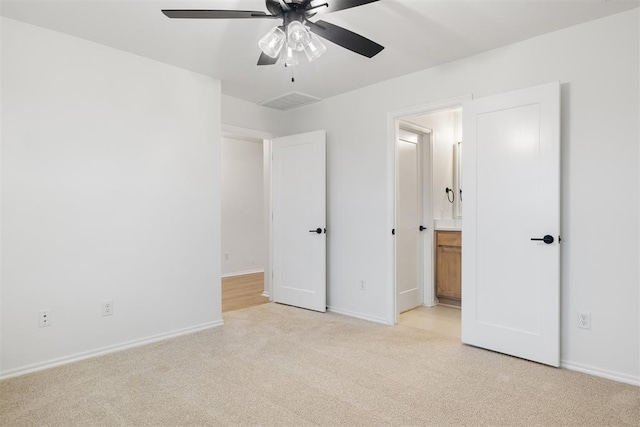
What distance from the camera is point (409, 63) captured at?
11.3 feet

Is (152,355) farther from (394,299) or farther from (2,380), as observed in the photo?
(394,299)

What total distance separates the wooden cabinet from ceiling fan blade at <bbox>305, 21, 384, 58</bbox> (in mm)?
2809

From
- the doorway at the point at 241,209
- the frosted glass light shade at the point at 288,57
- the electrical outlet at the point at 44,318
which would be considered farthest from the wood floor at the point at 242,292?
the frosted glass light shade at the point at 288,57

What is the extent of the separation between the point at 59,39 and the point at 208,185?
5.24 ft

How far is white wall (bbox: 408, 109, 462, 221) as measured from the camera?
4.71m

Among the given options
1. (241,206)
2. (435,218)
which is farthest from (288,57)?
(241,206)

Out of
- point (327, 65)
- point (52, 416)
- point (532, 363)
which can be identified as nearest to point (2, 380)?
point (52, 416)

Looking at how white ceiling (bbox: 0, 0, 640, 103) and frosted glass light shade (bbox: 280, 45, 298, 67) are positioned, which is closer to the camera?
frosted glass light shade (bbox: 280, 45, 298, 67)

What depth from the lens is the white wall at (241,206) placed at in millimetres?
6691

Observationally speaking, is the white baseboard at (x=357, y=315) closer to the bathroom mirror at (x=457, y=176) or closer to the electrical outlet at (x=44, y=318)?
the bathroom mirror at (x=457, y=176)

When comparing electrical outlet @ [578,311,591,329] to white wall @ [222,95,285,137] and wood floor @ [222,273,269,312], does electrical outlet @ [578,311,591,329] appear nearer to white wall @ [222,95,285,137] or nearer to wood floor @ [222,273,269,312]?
wood floor @ [222,273,269,312]

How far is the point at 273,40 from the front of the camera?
81.0 inches

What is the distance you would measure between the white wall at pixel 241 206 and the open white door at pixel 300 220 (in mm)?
2100

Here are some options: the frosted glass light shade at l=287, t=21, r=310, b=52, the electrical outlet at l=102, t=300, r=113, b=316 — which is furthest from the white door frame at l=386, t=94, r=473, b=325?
the electrical outlet at l=102, t=300, r=113, b=316
